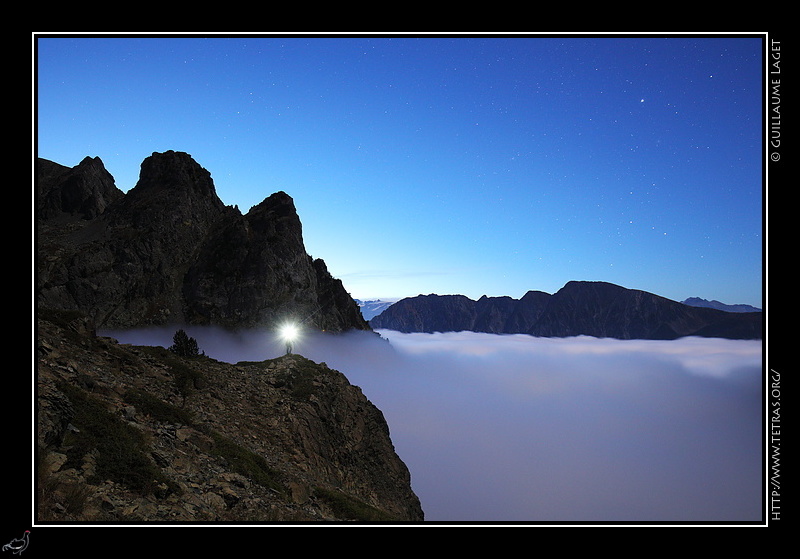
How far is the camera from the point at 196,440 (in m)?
18.2

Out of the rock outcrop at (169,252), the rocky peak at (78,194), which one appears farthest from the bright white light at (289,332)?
the rocky peak at (78,194)

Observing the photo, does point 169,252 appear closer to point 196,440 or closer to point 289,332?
point 289,332

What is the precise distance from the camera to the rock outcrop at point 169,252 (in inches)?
5020

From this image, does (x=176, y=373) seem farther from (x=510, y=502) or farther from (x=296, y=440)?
(x=510, y=502)
